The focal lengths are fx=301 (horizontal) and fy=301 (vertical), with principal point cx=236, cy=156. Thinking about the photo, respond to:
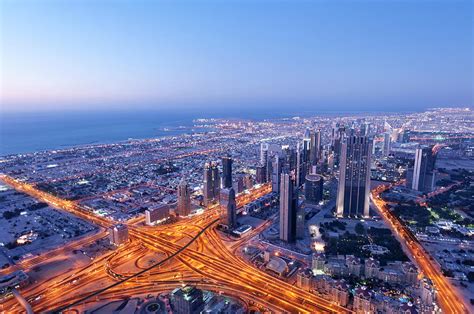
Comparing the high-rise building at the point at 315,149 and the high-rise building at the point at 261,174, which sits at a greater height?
the high-rise building at the point at 315,149

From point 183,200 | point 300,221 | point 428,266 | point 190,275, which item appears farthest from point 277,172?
point 190,275

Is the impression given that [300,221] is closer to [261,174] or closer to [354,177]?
[354,177]

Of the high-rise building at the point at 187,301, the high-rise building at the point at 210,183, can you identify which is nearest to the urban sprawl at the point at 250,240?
the high-rise building at the point at 187,301

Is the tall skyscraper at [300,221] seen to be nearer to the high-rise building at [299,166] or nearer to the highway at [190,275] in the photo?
the highway at [190,275]

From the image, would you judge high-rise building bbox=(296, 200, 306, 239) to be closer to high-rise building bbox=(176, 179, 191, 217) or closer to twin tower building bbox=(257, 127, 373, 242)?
twin tower building bbox=(257, 127, 373, 242)

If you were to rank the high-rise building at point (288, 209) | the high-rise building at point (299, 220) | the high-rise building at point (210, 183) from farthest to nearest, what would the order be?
the high-rise building at point (210, 183) → the high-rise building at point (299, 220) → the high-rise building at point (288, 209)

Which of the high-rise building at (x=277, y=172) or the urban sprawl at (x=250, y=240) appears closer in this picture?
the urban sprawl at (x=250, y=240)
